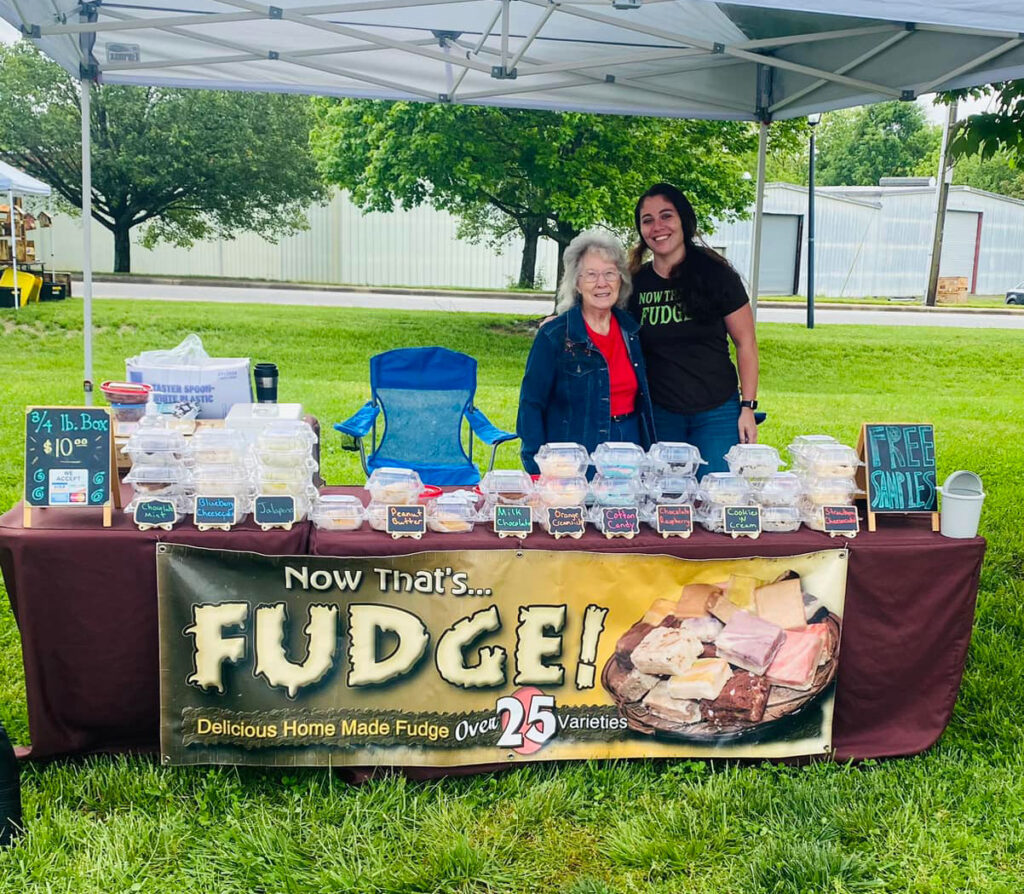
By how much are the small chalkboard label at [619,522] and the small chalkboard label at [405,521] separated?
1.50 feet

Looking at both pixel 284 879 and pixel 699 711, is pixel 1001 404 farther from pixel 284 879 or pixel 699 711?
pixel 284 879

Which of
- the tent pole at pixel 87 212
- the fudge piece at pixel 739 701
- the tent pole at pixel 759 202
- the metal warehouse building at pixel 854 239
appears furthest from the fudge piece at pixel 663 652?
the metal warehouse building at pixel 854 239

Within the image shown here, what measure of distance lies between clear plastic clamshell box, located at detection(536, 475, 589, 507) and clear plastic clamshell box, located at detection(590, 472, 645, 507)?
3 cm

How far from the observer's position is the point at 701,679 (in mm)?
2498

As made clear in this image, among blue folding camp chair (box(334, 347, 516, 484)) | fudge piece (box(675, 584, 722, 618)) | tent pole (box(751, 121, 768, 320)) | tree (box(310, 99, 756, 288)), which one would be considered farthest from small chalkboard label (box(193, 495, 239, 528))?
tree (box(310, 99, 756, 288))

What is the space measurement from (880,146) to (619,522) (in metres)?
42.8

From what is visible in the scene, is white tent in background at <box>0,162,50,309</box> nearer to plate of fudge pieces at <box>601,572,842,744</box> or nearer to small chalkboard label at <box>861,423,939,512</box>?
plate of fudge pieces at <box>601,572,842,744</box>

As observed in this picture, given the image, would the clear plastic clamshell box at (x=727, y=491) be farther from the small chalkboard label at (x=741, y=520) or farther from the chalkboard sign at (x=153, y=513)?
the chalkboard sign at (x=153, y=513)

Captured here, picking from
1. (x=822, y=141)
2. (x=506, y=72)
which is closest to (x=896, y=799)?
(x=506, y=72)

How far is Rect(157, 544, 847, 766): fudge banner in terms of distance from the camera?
7.71 ft

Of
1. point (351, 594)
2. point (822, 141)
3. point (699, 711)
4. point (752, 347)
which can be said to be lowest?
point (699, 711)

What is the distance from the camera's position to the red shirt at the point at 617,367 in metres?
3.06

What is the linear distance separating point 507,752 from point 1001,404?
29.9 feet

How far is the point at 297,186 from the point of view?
20.9m
